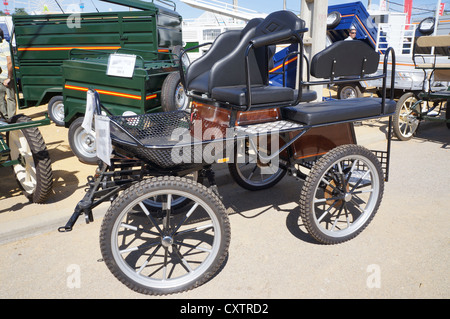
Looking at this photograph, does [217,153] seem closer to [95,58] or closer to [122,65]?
[122,65]

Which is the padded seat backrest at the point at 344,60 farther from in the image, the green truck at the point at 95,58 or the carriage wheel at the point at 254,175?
the green truck at the point at 95,58

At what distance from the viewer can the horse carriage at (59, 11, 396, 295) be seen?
2299 millimetres

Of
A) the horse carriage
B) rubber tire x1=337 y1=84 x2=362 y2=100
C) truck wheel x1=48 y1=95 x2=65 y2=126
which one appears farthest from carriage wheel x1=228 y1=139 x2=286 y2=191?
rubber tire x1=337 y1=84 x2=362 y2=100

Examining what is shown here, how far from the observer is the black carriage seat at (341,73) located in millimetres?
2625

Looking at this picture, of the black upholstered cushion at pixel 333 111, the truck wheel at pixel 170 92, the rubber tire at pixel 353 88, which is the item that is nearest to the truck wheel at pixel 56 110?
the truck wheel at pixel 170 92

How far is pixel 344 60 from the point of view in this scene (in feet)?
8.89

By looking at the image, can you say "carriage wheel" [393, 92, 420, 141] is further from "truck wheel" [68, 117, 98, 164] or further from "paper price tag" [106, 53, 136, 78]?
"truck wheel" [68, 117, 98, 164]

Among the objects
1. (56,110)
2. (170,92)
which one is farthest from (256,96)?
(56,110)

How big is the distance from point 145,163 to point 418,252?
2198mm

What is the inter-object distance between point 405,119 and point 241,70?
13.7 feet

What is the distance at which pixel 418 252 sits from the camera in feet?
9.32

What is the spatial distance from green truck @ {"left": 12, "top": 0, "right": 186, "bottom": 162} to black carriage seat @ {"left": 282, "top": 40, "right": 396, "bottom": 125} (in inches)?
96.6

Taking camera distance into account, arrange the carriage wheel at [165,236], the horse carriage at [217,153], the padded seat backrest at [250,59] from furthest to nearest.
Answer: the padded seat backrest at [250,59] → the horse carriage at [217,153] → the carriage wheel at [165,236]
